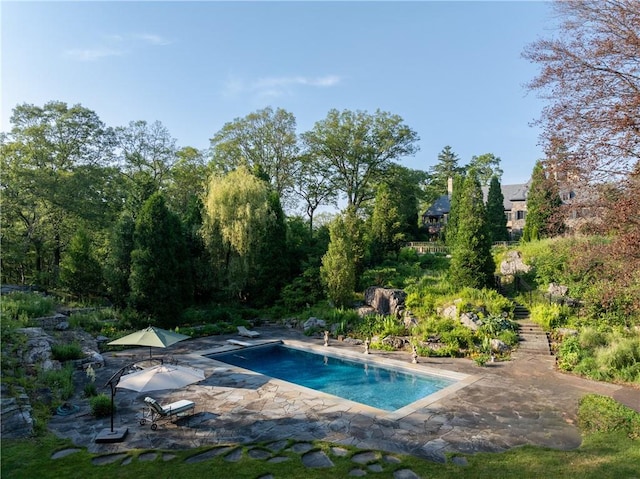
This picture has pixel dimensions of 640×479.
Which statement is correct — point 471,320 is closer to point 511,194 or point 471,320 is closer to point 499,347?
point 499,347

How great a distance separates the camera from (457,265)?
1892cm

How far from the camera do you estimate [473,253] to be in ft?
61.0

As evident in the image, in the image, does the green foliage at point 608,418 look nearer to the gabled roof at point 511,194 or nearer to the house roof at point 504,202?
the gabled roof at point 511,194

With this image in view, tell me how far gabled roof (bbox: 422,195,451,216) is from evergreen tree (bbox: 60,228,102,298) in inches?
1410

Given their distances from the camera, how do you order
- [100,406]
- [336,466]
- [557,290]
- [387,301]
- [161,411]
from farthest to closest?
[387,301] < [557,290] < [100,406] < [161,411] < [336,466]

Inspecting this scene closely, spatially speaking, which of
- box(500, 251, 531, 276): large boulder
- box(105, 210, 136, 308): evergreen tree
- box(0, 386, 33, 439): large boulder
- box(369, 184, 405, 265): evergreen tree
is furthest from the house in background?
box(0, 386, 33, 439): large boulder

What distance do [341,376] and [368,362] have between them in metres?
1.55

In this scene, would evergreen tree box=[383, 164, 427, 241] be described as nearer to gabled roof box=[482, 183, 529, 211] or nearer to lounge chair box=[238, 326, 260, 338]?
gabled roof box=[482, 183, 529, 211]

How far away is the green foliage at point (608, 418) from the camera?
798 centimetres

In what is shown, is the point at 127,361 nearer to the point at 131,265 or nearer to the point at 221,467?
the point at 131,265

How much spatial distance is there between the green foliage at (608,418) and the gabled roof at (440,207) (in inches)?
1473

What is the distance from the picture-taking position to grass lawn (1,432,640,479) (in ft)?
21.0

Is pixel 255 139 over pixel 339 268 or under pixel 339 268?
over

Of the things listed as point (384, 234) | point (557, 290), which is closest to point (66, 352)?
point (384, 234)
